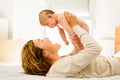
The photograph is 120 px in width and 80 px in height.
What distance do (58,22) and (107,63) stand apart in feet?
1.21

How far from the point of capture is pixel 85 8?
4430 mm

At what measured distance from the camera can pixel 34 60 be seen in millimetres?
1482

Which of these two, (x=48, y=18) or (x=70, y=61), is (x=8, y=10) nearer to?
(x=48, y=18)

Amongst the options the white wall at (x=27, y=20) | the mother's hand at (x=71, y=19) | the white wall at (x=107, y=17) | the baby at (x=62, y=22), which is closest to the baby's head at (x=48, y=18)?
the baby at (x=62, y=22)

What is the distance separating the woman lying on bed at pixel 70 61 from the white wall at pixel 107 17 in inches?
113

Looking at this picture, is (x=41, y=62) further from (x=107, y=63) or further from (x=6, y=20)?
(x=6, y=20)

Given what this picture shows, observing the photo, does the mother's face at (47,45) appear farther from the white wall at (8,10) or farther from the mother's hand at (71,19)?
the white wall at (8,10)

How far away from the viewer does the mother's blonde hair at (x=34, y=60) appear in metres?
1.48

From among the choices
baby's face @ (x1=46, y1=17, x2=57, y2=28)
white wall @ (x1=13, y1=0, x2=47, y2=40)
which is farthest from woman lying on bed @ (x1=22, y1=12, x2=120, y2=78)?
white wall @ (x1=13, y1=0, x2=47, y2=40)

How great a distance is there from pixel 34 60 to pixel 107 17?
3.09 meters

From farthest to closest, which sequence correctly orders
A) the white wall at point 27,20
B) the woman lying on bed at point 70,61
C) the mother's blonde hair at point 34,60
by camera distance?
the white wall at point 27,20, the mother's blonde hair at point 34,60, the woman lying on bed at point 70,61

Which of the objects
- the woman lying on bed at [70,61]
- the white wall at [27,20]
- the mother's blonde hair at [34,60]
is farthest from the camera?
the white wall at [27,20]

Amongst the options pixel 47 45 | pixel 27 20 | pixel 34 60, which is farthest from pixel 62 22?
pixel 27 20

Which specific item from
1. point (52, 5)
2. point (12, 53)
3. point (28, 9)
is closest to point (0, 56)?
point (12, 53)
